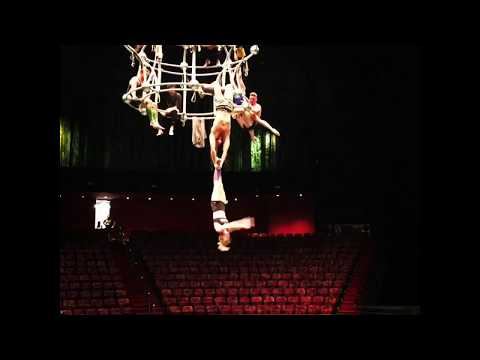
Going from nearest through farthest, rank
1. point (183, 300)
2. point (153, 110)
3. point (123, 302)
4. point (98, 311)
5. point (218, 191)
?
point (218, 191) → point (153, 110) → point (98, 311) → point (123, 302) → point (183, 300)

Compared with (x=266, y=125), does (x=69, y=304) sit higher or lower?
lower

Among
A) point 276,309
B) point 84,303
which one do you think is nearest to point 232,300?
point 276,309

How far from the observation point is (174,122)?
18.8 ft

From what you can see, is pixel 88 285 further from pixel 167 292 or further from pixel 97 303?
pixel 167 292

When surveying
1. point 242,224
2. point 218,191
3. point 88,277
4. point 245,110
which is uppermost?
point 245,110

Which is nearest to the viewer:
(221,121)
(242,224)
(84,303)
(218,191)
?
(242,224)

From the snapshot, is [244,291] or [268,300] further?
[244,291]

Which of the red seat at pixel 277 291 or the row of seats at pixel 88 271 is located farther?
the row of seats at pixel 88 271

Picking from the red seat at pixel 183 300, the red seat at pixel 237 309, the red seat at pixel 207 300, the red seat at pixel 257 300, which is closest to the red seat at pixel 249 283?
the red seat at pixel 257 300

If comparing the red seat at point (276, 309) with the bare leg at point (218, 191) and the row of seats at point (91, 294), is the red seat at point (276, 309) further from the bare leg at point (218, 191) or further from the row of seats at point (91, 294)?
the bare leg at point (218, 191)

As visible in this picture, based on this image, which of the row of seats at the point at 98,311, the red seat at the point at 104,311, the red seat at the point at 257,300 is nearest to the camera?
the row of seats at the point at 98,311

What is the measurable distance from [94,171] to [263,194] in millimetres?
3282

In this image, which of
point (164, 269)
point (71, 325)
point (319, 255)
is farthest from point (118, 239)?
point (71, 325)

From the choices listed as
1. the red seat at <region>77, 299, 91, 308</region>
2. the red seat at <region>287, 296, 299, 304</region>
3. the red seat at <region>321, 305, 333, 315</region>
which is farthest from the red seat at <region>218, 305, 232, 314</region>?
the red seat at <region>77, 299, 91, 308</region>
